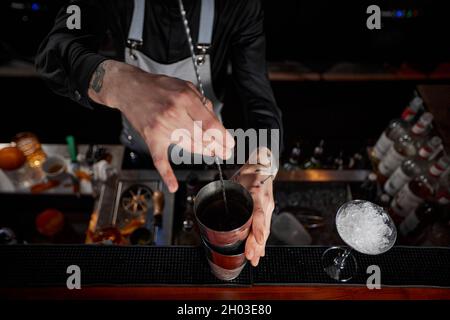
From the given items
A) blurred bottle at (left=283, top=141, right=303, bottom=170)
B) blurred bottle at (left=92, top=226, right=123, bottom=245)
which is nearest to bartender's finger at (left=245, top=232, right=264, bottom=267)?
blurred bottle at (left=92, top=226, right=123, bottom=245)

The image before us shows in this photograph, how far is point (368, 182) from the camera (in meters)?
2.34

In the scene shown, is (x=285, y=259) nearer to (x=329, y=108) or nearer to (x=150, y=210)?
(x=150, y=210)

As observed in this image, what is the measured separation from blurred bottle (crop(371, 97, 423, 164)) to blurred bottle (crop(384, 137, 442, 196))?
220mm

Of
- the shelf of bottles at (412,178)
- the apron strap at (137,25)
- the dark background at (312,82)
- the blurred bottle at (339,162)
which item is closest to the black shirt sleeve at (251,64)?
the apron strap at (137,25)

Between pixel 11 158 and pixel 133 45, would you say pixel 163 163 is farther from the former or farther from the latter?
pixel 11 158

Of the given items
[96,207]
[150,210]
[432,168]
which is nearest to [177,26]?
[150,210]

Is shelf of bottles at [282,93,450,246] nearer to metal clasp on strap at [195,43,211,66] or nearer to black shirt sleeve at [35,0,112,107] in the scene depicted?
metal clasp on strap at [195,43,211,66]

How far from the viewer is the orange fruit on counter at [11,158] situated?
270cm

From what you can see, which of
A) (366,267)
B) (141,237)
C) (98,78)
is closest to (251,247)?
(366,267)

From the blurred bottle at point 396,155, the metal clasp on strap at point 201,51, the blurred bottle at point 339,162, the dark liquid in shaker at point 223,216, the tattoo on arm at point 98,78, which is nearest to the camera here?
the dark liquid in shaker at point 223,216

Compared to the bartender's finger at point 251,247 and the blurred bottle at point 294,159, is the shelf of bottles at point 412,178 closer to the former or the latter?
the blurred bottle at point 294,159

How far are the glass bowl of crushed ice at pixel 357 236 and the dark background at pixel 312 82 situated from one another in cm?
259

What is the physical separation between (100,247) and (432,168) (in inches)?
71.3

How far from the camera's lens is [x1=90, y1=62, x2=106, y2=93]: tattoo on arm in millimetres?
1464
